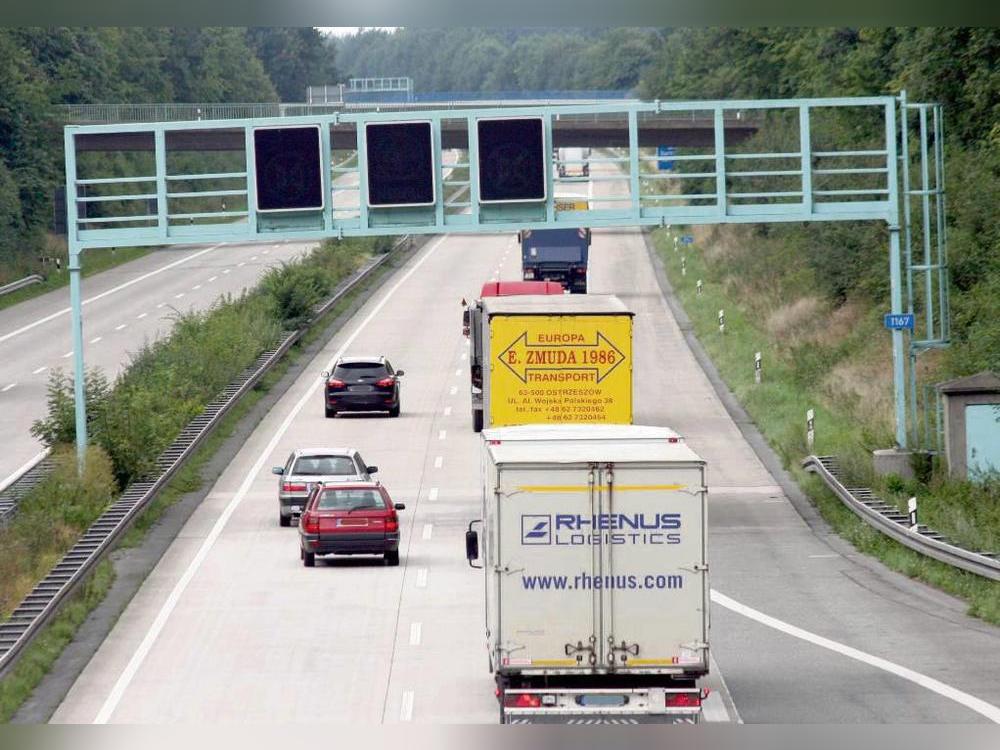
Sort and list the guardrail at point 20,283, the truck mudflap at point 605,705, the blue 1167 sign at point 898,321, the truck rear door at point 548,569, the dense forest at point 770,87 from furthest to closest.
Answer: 1. the guardrail at point 20,283
2. the dense forest at point 770,87
3. the blue 1167 sign at point 898,321
4. the truck rear door at point 548,569
5. the truck mudflap at point 605,705

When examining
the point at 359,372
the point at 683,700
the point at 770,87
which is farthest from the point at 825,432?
the point at 770,87

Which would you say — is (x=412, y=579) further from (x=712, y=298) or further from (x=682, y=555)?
(x=712, y=298)

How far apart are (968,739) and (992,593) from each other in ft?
31.2

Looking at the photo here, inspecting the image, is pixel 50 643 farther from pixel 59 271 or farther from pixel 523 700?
pixel 59 271

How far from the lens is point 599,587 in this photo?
58.0 feet

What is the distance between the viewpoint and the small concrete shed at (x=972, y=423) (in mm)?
31391

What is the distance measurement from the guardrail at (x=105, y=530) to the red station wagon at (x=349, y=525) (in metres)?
3.23

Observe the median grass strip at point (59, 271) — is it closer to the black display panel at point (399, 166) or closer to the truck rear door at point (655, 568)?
the black display panel at point (399, 166)

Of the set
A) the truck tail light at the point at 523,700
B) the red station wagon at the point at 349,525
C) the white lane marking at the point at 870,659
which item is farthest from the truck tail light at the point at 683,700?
the red station wagon at the point at 349,525

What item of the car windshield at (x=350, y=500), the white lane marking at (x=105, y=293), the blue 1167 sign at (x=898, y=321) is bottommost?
the car windshield at (x=350, y=500)

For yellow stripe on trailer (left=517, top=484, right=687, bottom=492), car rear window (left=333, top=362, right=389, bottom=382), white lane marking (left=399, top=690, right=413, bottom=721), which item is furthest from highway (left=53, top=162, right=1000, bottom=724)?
yellow stripe on trailer (left=517, top=484, right=687, bottom=492)

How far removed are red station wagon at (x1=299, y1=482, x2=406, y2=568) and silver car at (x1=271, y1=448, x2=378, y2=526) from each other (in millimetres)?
3453

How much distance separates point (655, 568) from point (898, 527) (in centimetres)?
1210

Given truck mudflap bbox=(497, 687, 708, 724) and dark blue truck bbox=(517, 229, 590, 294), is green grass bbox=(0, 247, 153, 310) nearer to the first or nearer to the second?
dark blue truck bbox=(517, 229, 590, 294)
